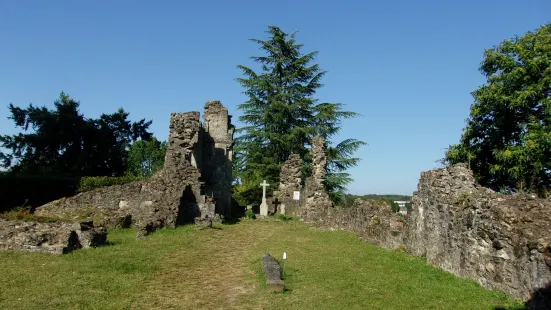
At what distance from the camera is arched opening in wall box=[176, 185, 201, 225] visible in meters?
19.3

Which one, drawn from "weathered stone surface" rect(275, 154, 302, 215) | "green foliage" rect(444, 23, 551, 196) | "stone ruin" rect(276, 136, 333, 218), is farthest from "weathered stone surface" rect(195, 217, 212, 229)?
"green foliage" rect(444, 23, 551, 196)

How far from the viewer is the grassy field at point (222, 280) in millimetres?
7539

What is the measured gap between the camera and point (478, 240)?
873cm

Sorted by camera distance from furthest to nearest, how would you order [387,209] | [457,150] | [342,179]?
[342,179]
[457,150]
[387,209]

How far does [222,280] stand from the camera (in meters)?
9.65

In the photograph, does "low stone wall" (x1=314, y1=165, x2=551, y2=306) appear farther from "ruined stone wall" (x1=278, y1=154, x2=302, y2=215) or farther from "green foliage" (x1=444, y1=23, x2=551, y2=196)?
"ruined stone wall" (x1=278, y1=154, x2=302, y2=215)

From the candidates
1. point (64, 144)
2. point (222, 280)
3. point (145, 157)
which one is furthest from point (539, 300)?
point (145, 157)

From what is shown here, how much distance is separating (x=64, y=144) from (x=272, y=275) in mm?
30042

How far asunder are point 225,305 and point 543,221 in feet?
19.2

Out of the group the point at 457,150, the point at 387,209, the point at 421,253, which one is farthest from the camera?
the point at 457,150

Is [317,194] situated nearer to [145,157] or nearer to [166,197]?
[166,197]

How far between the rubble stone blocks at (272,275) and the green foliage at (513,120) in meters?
12.7

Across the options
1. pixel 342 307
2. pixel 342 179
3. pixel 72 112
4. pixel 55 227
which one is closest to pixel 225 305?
pixel 342 307

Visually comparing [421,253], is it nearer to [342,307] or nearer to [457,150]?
[342,307]
